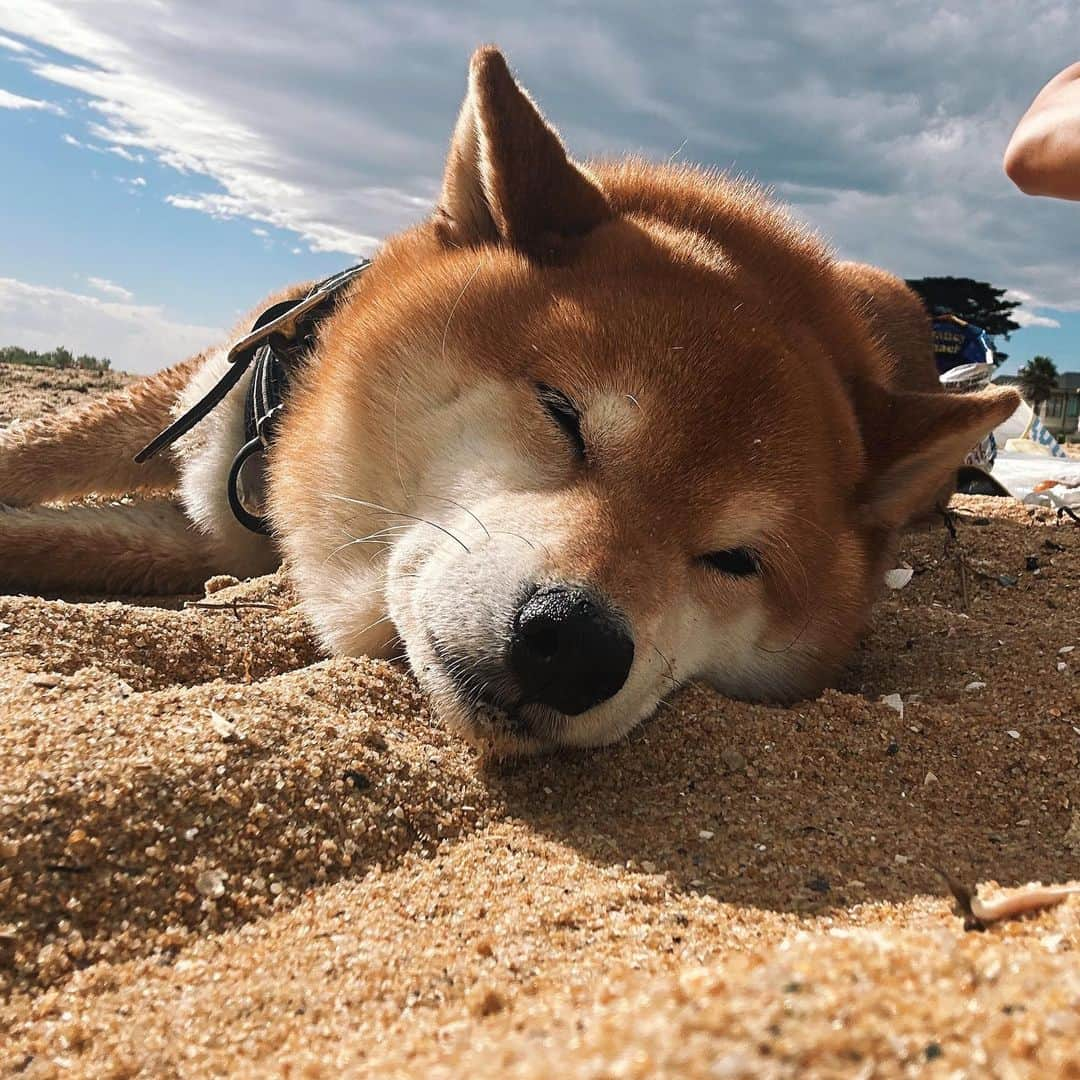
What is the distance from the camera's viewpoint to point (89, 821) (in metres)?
1.48

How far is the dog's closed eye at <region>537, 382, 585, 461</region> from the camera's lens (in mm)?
2289

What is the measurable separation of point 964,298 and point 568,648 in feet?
19.9

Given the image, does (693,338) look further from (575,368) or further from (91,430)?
(91,430)

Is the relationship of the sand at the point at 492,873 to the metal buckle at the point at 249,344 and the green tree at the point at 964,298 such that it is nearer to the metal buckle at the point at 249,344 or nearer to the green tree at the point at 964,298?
the metal buckle at the point at 249,344

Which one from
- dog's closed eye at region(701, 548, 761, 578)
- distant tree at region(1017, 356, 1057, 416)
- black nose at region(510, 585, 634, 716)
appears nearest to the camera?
black nose at region(510, 585, 634, 716)

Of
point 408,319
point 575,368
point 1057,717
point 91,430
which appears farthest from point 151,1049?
point 91,430

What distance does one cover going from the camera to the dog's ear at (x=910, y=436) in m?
2.80

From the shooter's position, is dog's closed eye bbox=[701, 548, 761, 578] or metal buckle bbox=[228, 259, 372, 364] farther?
metal buckle bbox=[228, 259, 372, 364]

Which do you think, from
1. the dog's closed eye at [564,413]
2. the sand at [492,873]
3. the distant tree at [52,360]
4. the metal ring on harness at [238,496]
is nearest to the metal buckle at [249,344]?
the metal ring on harness at [238,496]

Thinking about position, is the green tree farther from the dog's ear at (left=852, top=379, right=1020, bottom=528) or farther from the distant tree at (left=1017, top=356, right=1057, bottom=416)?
the distant tree at (left=1017, top=356, right=1057, bottom=416)

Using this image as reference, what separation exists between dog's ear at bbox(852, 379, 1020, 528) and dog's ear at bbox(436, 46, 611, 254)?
1035mm

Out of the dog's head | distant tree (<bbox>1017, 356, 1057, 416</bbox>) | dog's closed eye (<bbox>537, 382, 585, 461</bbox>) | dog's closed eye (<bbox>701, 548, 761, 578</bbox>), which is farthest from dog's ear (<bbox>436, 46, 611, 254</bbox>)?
distant tree (<bbox>1017, 356, 1057, 416</bbox>)

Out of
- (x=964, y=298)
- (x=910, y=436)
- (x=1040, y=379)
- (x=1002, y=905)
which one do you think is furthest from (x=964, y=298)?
(x=1040, y=379)

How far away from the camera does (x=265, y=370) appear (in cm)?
340
